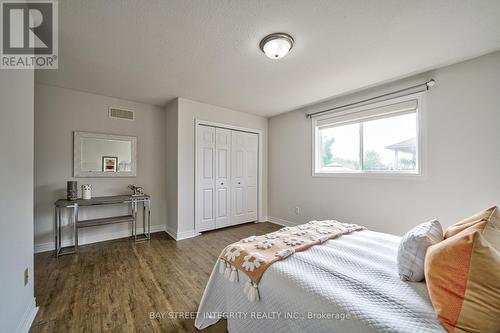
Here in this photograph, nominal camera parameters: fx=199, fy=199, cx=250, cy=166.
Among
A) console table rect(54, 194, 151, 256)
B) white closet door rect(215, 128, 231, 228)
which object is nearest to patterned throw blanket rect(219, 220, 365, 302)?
white closet door rect(215, 128, 231, 228)

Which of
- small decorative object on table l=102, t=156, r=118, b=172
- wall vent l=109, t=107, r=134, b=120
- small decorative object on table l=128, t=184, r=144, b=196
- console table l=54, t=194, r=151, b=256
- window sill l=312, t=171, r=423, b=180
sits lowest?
console table l=54, t=194, r=151, b=256

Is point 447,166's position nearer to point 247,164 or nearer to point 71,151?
point 247,164

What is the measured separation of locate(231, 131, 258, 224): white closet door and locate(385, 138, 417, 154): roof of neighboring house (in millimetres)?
2579

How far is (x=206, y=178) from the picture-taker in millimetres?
3777

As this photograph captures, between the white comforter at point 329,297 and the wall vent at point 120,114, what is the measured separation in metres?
3.24

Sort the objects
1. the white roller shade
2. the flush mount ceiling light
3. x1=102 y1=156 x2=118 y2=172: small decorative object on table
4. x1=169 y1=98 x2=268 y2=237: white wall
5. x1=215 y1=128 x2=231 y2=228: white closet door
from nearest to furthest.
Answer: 1. the flush mount ceiling light
2. the white roller shade
3. x1=102 y1=156 x2=118 y2=172: small decorative object on table
4. x1=169 y1=98 x2=268 y2=237: white wall
5. x1=215 y1=128 x2=231 y2=228: white closet door

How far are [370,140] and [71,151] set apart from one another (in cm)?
466

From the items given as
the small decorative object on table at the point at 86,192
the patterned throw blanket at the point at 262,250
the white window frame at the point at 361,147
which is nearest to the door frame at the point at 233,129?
the white window frame at the point at 361,147

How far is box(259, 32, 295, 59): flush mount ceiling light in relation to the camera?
1831 millimetres

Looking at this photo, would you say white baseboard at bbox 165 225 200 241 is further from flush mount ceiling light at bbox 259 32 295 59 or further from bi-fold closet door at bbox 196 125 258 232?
flush mount ceiling light at bbox 259 32 295 59

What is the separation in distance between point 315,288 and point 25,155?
2230 millimetres

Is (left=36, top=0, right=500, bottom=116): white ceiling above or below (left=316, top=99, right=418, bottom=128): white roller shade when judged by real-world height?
above

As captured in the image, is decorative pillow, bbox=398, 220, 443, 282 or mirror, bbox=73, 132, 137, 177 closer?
decorative pillow, bbox=398, 220, 443, 282

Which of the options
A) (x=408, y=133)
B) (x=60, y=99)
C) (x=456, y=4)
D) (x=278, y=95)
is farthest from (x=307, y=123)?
(x=60, y=99)
